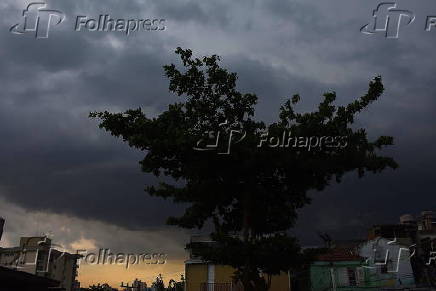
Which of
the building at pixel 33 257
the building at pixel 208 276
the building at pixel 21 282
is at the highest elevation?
the building at pixel 33 257

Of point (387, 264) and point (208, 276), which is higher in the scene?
point (387, 264)

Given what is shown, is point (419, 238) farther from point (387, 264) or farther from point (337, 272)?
point (337, 272)

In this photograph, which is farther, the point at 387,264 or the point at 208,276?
the point at 387,264

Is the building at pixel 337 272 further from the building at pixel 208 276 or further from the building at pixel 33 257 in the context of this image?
the building at pixel 33 257

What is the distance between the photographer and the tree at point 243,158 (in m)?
19.2

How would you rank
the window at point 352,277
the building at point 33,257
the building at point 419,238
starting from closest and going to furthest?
1. the window at point 352,277
2. the building at point 419,238
3. the building at point 33,257

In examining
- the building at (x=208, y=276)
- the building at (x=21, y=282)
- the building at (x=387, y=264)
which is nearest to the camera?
the building at (x=21, y=282)

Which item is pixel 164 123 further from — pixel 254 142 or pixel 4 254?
pixel 4 254

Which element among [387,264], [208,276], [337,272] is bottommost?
[208,276]

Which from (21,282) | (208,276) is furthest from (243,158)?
(208,276)

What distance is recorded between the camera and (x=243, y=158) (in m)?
19.8

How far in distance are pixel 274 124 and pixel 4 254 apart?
189 feet

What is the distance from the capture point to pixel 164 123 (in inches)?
795

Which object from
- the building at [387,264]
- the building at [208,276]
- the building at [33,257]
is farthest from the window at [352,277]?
the building at [33,257]
